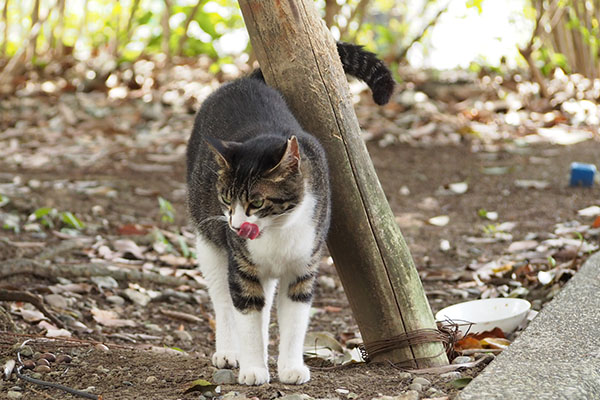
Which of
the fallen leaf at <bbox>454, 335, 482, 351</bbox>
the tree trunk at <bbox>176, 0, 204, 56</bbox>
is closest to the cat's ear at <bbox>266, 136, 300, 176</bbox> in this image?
the fallen leaf at <bbox>454, 335, 482, 351</bbox>

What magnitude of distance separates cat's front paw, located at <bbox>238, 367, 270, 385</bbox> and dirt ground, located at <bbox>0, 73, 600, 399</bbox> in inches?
2.9

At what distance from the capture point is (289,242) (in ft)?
9.47

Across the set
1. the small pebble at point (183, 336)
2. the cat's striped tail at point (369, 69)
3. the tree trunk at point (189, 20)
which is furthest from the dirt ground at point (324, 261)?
the tree trunk at point (189, 20)

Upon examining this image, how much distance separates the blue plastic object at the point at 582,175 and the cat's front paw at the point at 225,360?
3.92m

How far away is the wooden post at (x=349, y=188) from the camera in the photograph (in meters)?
3.12

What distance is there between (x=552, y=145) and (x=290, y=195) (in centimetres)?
546

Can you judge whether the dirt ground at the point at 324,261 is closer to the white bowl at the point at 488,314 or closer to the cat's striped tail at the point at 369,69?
the white bowl at the point at 488,314

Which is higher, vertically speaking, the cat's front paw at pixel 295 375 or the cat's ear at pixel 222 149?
the cat's ear at pixel 222 149

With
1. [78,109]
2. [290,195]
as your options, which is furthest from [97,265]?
[78,109]

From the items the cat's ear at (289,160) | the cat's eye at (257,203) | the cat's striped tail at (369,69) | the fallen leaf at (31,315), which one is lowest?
the fallen leaf at (31,315)

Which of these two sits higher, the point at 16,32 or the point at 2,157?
the point at 16,32

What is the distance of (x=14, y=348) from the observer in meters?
2.95

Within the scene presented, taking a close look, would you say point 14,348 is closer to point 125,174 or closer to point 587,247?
point 587,247

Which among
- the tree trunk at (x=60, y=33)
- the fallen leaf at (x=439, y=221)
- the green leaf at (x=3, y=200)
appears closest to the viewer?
the green leaf at (x=3, y=200)
